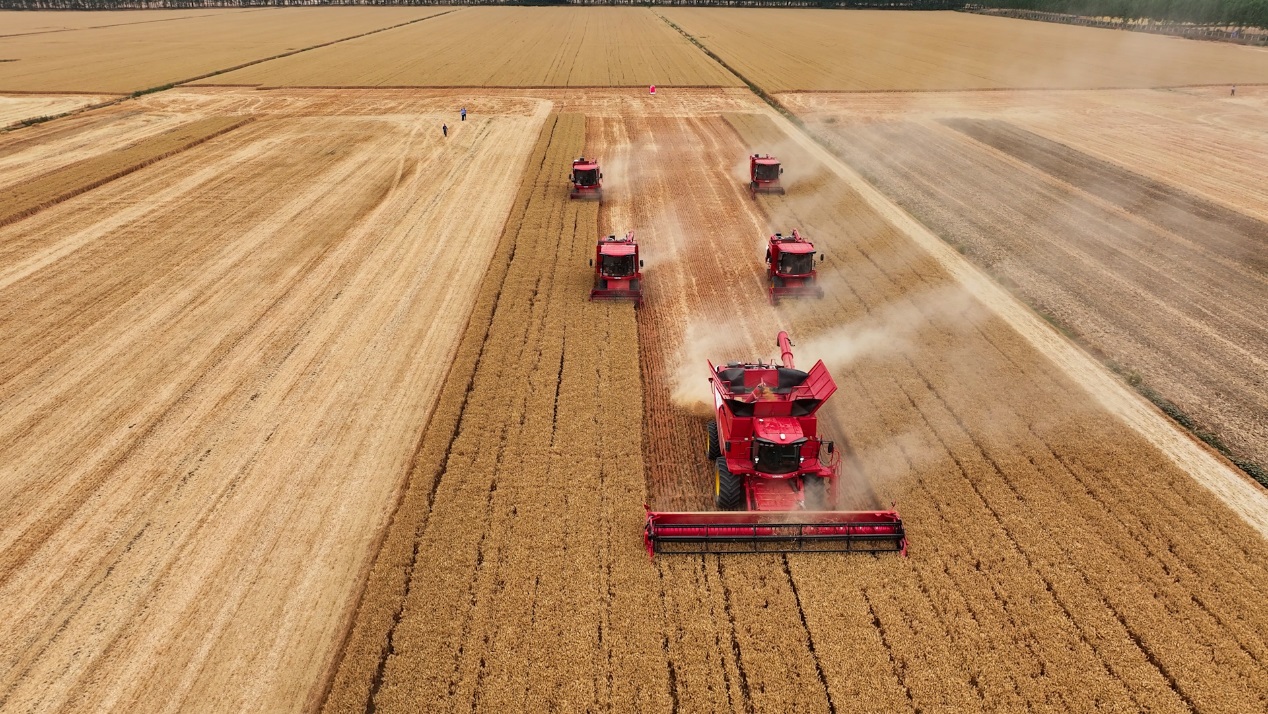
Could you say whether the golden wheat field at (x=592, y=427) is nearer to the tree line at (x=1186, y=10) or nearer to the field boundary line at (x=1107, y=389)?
the field boundary line at (x=1107, y=389)

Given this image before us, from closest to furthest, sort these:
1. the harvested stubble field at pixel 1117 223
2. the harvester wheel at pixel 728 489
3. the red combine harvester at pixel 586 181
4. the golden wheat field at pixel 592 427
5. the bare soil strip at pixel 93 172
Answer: the golden wheat field at pixel 592 427 < the harvester wheel at pixel 728 489 < the harvested stubble field at pixel 1117 223 < the bare soil strip at pixel 93 172 < the red combine harvester at pixel 586 181

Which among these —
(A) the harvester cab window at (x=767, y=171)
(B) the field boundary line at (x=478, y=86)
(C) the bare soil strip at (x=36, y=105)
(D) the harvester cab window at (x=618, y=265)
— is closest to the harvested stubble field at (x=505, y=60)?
(B) the field boundary line at (x=478, y=86)

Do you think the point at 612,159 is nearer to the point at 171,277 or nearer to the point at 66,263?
the point at 171,277

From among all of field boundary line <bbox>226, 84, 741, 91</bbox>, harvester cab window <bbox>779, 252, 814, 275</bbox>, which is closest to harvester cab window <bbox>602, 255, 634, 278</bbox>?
harvester cab window <bbox>779, 252, 814, 275</bbox>

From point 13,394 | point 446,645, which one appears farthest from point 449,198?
point 446,645

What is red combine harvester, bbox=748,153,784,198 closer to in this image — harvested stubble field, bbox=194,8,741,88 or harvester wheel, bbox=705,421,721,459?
harvester wheel, bbox=705,421,721,459

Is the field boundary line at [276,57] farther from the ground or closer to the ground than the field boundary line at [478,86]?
farther from the ground
